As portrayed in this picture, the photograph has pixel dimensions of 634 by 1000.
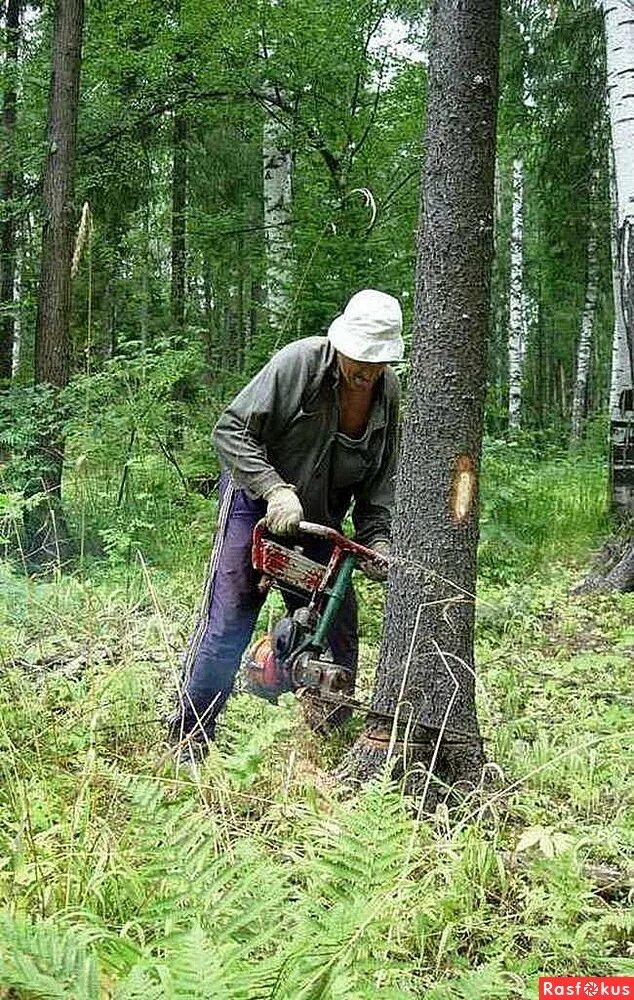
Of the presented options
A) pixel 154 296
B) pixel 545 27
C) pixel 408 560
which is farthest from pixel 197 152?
pixel 408 560

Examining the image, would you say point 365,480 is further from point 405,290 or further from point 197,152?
point 197,152

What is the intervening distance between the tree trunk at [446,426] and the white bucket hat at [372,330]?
321mm

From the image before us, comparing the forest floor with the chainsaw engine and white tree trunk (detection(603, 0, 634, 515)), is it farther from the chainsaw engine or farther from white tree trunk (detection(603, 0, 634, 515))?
white tree trunk (detection(603, 0, 634, 515))

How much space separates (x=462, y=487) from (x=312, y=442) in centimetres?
83

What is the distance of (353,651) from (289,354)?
1212 mm

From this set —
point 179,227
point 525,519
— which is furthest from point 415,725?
point 179,227

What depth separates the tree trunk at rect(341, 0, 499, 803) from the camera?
2908mm

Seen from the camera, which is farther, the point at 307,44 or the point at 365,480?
the point at 307,44

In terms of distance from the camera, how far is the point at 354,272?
8.16 meters

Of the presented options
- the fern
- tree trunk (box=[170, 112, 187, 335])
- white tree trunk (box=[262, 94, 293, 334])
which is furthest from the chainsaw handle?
tree trunk (box=[170, 112, 187, 335])

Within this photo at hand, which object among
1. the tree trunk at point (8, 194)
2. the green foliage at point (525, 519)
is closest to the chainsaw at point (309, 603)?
the green foliage at point (525, 519)

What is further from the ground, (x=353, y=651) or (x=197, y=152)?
(x=197, y=152)

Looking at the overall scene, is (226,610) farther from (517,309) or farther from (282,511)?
(517,309)

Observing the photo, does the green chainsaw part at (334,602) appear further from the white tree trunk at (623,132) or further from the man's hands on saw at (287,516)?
the white tree trunk at (623,132)
